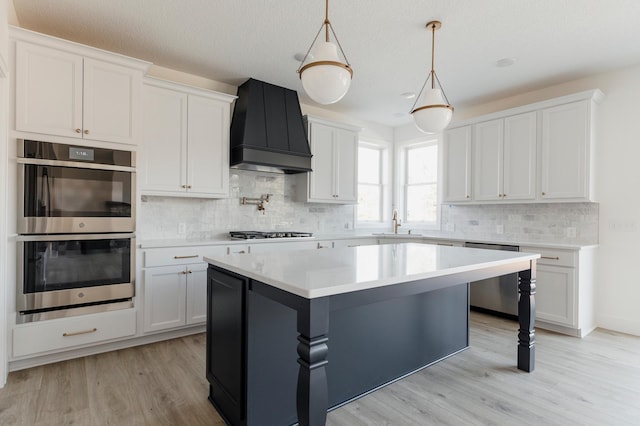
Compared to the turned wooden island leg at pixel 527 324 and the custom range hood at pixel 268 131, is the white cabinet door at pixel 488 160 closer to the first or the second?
the turned wooden island leg at pixel 527 324

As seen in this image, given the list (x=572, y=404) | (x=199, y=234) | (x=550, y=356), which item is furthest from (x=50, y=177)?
(x=550, y=356)

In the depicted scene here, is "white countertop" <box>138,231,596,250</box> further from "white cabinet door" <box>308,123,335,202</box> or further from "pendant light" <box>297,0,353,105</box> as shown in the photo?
"pendant light" <box>297,0,353,105</box>

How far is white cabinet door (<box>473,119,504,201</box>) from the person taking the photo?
4.13 meters

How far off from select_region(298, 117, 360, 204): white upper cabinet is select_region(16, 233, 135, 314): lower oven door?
2.24 meters

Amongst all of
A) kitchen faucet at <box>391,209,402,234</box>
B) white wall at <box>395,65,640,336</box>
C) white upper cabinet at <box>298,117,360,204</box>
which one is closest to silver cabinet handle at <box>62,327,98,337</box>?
white upper cabinet at <box>298,117,360,204</box>

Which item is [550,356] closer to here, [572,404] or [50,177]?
[572,404]

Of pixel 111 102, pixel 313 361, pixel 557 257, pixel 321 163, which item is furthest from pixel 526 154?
pixel 111 102

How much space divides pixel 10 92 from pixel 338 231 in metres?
3.90

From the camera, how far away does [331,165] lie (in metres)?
4.66

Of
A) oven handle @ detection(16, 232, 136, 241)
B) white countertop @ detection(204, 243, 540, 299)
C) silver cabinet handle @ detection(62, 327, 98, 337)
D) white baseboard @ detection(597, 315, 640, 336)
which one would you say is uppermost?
oven handle @ detection(16, 232, 136, 241)

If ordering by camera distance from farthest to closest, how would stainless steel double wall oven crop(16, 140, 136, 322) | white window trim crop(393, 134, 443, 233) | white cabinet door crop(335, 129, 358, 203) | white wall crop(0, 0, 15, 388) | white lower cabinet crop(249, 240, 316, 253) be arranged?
white window trim crop(393, 134, 443, 233), white cabinet door crop(335, 129, 358, 203), white lower cabinet crop(249, 240, 316, 253), stainless steel double wall oven crop(16, 140, 136, 322), white wall crop(0, 0, 15, 388)

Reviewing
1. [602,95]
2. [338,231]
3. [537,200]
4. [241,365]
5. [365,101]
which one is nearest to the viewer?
[241,365]

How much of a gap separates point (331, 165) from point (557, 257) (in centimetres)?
279

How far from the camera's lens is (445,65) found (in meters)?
3.47
